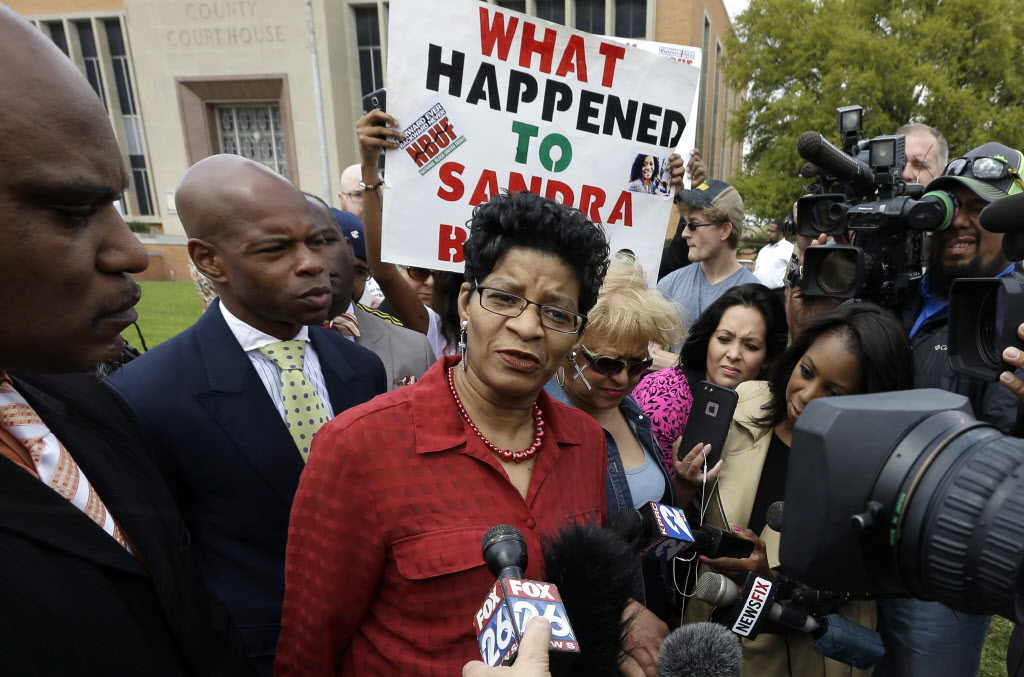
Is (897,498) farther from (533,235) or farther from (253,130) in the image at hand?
(253,130)

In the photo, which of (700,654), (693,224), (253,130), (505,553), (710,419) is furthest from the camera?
(253,130)

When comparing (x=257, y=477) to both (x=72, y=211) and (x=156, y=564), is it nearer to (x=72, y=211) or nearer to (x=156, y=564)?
(x=156, y=564)

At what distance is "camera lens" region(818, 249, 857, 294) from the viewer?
8.68 ft

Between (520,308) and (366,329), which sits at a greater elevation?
(520,308)

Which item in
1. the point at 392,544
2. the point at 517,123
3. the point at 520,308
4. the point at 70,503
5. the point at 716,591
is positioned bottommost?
the point at 716,591

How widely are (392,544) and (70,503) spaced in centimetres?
60

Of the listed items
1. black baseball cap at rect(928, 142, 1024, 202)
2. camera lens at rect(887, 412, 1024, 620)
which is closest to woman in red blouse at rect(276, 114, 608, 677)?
camera lens at rect(887, 412, 1024, 620)

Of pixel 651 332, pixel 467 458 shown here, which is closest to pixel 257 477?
pixel 467 458

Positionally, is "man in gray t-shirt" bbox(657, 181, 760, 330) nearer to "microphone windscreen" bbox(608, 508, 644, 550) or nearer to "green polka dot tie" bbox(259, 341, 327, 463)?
"microphone windscreen" bbox(608, 508, 644, 550)

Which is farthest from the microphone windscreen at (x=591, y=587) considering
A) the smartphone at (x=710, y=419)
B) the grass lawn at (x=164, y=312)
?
the grass lawn at (x=164, y=312)

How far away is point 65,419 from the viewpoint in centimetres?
102

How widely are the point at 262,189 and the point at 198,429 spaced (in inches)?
27.3

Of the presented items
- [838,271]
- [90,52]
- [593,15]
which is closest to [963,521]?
[838,271]

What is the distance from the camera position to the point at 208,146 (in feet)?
77.0
